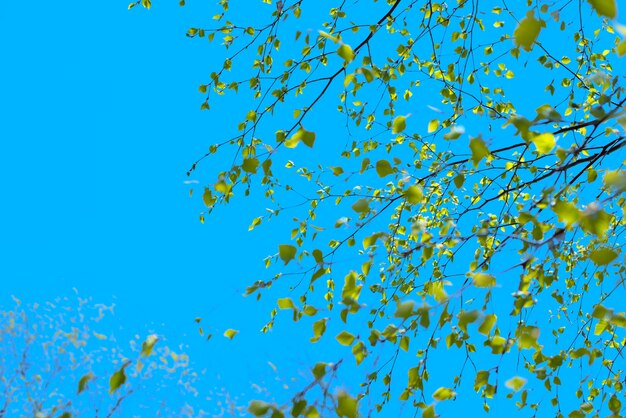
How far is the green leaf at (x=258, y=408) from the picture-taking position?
1.33m

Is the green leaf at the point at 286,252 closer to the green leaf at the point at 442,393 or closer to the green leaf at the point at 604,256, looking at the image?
the green leaf at the point at 442,393

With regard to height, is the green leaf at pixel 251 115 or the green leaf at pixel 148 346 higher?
the green leaf at pixel 251 115

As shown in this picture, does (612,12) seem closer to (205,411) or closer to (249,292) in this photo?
(249,292)

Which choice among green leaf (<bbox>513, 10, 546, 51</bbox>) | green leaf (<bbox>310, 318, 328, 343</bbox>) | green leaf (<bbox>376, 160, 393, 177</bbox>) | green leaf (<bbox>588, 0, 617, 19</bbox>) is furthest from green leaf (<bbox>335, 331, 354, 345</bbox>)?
green leaf (<bbox>588, 0, 617, 19</bbox>)

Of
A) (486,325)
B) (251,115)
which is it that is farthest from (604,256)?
(251,115)

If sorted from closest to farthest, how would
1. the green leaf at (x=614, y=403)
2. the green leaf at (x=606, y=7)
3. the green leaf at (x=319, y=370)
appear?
1. the green leaf at (x=606, y=7)
2. the green leaf at (x=319, y=370)
3. the green leaf at (x=614, y=403)

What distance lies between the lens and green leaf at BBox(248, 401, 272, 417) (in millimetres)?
1325

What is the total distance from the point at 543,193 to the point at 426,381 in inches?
56.1

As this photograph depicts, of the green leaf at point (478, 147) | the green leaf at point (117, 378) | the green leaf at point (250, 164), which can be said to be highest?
the green leaf at point (250, 164)

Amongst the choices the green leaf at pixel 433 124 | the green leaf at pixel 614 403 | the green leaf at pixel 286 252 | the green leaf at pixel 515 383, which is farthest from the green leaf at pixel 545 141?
the green leaf at pixel 614 403

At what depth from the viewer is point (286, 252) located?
1.53 m

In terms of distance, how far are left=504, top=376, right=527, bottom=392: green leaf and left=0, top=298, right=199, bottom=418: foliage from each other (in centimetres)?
564

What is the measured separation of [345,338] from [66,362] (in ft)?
23.7

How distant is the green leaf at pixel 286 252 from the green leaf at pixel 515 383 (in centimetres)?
54
